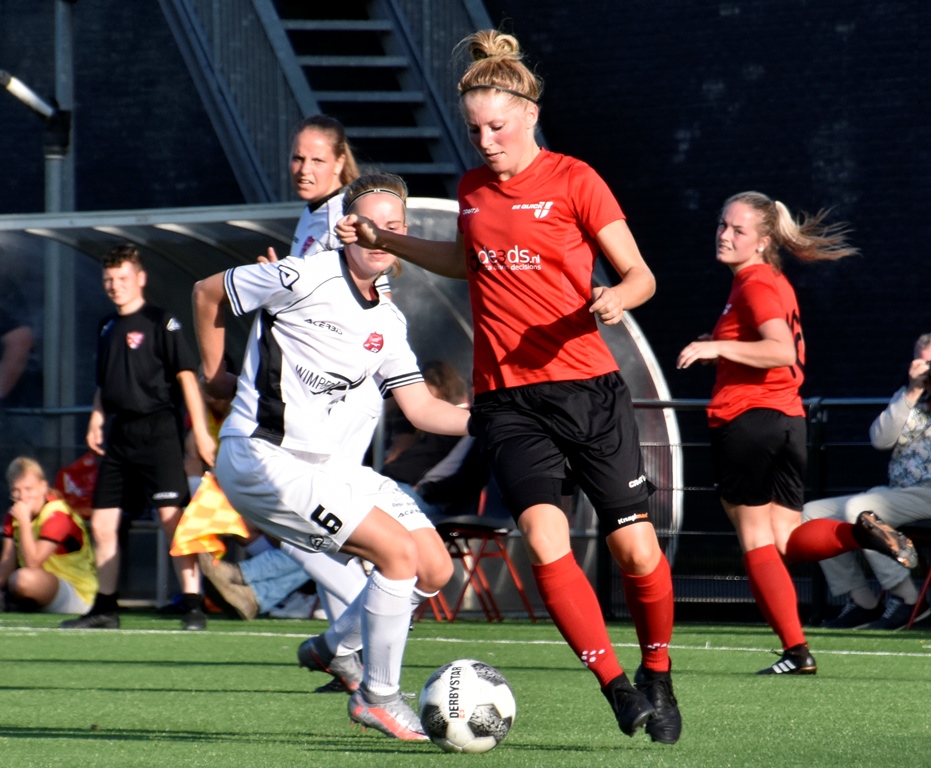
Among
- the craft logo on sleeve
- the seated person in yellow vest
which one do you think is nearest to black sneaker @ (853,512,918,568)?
the craft logo on sleeve

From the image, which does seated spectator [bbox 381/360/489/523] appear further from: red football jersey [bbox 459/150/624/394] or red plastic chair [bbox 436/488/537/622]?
red football jersey [bbox 459/150/624/394]

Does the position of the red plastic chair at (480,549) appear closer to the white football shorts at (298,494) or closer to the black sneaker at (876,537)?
the black sneaker at (876,537)

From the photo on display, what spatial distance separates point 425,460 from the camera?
1065cm

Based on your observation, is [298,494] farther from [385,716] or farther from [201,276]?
[201,276]

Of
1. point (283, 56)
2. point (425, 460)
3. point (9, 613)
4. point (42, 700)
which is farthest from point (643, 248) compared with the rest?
point (42, 700)

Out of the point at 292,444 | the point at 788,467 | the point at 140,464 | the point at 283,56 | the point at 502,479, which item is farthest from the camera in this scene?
the point at 283,56

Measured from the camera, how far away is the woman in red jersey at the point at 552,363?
4.99 metres

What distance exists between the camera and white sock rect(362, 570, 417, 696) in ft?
16.9

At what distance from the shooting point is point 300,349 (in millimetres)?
5438

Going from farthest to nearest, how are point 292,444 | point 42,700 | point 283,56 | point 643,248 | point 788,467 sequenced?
point 643,248, point 283,56, point 788,467, point 42,700, point 292,444

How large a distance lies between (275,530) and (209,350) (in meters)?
0.71

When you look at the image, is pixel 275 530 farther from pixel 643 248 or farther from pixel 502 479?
pixel 643 248

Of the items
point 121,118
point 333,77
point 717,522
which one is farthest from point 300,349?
point 121,118

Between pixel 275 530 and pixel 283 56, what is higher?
pixel 283 56
